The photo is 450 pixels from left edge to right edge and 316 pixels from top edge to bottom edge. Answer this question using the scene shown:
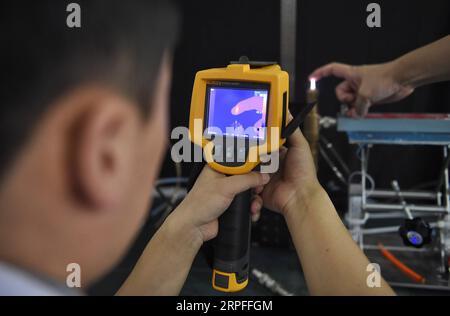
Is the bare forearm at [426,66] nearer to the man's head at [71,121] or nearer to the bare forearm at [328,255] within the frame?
the bare forearm at [328,255]

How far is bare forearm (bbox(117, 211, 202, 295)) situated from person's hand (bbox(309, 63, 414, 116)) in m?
0.53

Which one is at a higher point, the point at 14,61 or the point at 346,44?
the point at 346,44

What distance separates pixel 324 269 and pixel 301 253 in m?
0.04

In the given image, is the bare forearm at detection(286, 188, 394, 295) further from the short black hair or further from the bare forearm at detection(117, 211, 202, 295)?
the short black hair

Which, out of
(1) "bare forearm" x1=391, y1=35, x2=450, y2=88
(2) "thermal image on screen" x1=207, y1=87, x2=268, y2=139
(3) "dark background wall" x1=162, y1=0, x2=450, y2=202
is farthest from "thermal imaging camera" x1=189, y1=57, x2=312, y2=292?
(3) "dark background wall" x1=162, y1=0, x2=450, y2=202

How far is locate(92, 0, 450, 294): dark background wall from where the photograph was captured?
147cm

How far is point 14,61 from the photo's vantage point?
10.6 inches

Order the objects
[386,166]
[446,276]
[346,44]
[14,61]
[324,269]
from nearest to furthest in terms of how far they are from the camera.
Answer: [14,61] < [324,269] < [446,276] < [346,44] < [386,166]

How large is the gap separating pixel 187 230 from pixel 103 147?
1.00ft

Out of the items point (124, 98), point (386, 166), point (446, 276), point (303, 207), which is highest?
point (124, 98)

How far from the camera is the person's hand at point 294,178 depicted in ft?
1.88

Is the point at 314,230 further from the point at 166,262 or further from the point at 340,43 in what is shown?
the point at 340,43
